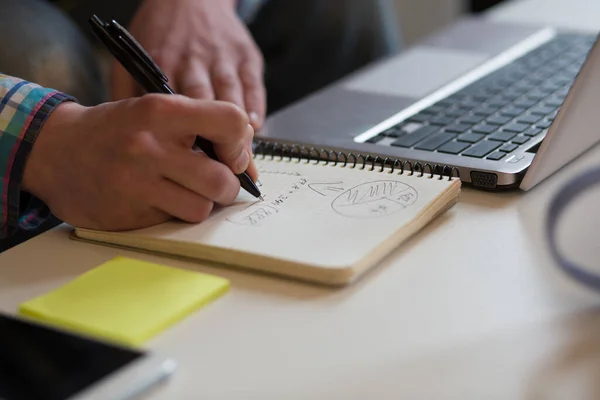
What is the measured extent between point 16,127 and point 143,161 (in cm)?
12

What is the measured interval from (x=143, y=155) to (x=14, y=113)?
13cm

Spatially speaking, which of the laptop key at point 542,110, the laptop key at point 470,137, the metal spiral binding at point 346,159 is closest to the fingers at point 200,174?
the metal spiral binding at point 346,159

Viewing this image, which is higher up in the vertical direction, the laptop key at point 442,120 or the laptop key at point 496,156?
the laptop key at point 496,156

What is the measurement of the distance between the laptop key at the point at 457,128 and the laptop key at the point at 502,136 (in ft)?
0.10

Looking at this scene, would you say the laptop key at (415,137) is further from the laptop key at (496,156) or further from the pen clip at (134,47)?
the pen clip at (134,47)

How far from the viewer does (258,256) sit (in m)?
0.53

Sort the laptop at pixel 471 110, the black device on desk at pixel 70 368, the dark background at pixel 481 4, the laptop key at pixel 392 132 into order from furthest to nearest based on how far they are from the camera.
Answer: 1. the dark background at pixel 481 4
2. the laptop key at pixel 392 132
3. the laptop at pixel 471 110
4. the black device on desk at pixel 70 368

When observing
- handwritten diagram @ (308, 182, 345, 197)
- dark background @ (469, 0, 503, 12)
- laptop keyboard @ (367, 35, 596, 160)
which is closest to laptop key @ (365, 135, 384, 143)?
laptop keyboard @ (367, 35, 596, 160)

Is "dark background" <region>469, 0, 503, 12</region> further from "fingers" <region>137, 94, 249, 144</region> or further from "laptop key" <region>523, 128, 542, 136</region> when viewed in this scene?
"fingers" <region>137, 94, 249, 144</region>

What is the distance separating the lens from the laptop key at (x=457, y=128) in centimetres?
72

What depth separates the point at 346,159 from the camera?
694 mm

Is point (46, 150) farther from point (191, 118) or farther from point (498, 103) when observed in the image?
point (498, 103)

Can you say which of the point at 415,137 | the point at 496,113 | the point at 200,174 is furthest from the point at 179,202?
the point at 496,113

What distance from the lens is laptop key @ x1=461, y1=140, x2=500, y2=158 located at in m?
0.66
